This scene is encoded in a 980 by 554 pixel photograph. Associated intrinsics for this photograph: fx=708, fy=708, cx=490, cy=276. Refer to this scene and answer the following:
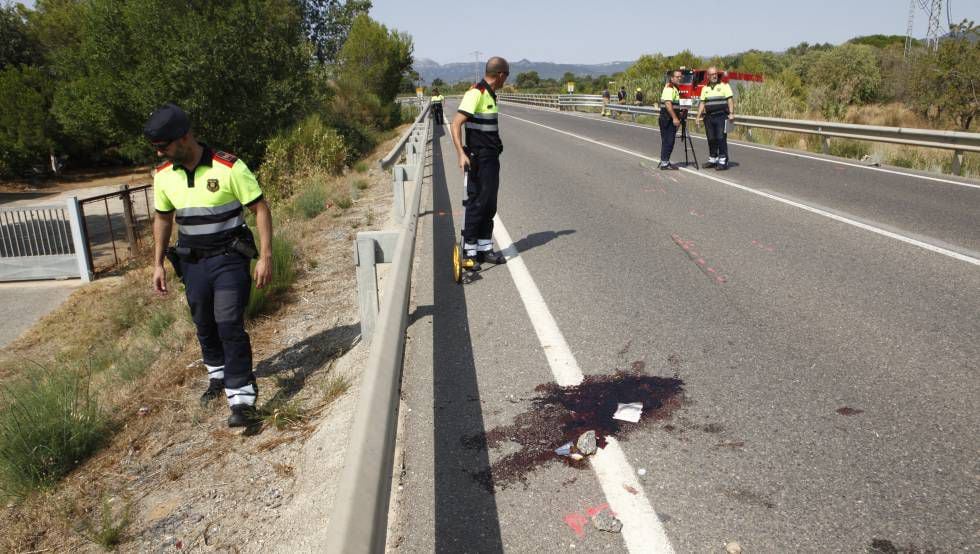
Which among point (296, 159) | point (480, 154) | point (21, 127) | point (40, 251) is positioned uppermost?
point (21, 127)

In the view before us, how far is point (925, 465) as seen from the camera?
10.6 feet

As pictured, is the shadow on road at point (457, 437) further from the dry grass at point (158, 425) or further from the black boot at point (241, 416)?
the black boot at point (241, 416)

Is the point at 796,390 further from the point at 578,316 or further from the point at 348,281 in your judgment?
the point at 348,281

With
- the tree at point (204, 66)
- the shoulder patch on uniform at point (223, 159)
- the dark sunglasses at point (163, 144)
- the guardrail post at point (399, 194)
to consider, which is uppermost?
the tree at point (204, 66)

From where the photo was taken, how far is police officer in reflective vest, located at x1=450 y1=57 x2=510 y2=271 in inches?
264

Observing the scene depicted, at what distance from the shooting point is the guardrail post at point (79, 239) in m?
15.6

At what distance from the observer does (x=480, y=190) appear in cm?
689

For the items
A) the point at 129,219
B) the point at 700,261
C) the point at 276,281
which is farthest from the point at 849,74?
the point at 276,281

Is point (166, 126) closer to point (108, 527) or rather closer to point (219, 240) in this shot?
point (219, 240)

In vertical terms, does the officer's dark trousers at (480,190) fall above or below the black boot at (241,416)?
above

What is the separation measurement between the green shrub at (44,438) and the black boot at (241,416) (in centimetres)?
94

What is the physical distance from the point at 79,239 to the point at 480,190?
497 inches

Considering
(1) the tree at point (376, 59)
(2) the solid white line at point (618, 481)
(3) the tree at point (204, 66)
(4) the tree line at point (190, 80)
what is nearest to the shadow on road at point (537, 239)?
(2) the solid white line at point (618, 481)

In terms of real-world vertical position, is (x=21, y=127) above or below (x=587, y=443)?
above
